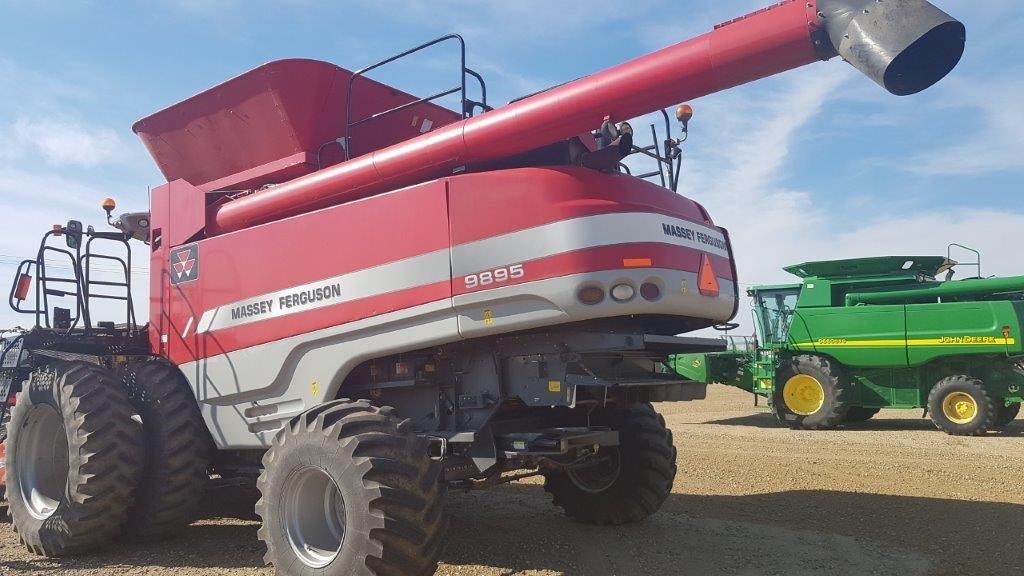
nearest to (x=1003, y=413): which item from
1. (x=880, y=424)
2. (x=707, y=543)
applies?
(x=880, y=424)

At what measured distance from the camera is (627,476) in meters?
6.14

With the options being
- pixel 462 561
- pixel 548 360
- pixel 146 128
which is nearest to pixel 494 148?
pixel 548 360

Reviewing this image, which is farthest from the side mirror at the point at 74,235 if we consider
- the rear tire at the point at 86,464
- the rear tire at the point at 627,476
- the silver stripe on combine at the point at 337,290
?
Result: the rear tire at the point at 627,476

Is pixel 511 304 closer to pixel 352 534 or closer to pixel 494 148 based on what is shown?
pixel 494 148

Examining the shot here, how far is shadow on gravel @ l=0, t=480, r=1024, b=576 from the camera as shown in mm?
5188

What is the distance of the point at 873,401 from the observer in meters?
13.9

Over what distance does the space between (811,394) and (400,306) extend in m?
11.3

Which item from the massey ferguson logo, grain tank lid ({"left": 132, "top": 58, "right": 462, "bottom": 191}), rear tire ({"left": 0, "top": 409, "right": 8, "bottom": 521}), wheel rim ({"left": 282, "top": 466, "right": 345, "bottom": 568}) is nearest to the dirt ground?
rear tire ({"left": 0, "top": 409, "right": 8, "bottom": 521})

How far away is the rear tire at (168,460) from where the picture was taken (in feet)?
18.9

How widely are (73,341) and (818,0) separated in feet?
21.5

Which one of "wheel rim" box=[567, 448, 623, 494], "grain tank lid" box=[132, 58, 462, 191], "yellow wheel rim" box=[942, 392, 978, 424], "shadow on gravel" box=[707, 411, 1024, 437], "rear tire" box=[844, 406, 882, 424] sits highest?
"grain tank lid" box=[132, 58, 462, 191]

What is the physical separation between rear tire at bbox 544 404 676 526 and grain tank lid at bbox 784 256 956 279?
927 centimetres

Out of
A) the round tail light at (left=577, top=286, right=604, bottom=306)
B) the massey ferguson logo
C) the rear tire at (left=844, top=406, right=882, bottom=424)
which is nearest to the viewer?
the round tail light at (left=577, top=286, right=604, bottom=306)

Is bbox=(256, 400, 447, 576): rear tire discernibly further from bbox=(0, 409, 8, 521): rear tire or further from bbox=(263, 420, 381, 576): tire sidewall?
bbox=(0, 409, 8, 521): rear tire
